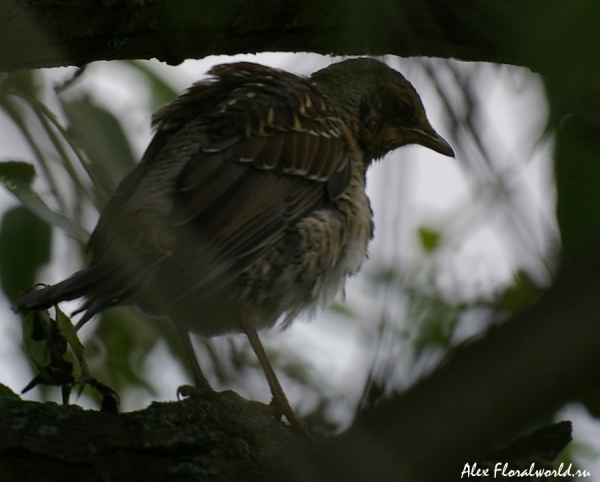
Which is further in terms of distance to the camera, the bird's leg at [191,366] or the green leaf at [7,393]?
the bird's leg at [191,366]

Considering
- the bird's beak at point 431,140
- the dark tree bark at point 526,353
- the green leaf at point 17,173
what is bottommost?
the dark tree bark at point 526,353

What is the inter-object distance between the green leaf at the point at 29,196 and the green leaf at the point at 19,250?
8cm

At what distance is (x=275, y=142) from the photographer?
168 inches

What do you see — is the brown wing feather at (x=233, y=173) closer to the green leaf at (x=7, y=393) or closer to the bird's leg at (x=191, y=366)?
the green leaf at (x=7, y=393)

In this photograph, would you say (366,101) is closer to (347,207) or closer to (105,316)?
(347,207)

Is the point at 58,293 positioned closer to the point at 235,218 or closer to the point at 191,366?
the point at 235,218

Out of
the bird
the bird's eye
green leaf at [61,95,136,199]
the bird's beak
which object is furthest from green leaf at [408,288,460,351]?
the bird's eye

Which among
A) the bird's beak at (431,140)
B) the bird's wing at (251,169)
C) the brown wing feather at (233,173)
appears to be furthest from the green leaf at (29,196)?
the bird's beak at (431,140)

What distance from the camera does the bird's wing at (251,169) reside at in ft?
11.9

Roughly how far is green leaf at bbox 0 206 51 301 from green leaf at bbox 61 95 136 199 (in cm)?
30

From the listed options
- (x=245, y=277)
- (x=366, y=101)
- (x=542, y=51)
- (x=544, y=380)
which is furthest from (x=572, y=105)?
(x=366, y=101)

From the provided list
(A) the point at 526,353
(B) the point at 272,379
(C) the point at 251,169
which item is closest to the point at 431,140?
(C) the point at 251,169

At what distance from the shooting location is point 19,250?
3.12m

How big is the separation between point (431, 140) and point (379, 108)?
40 centimetres
